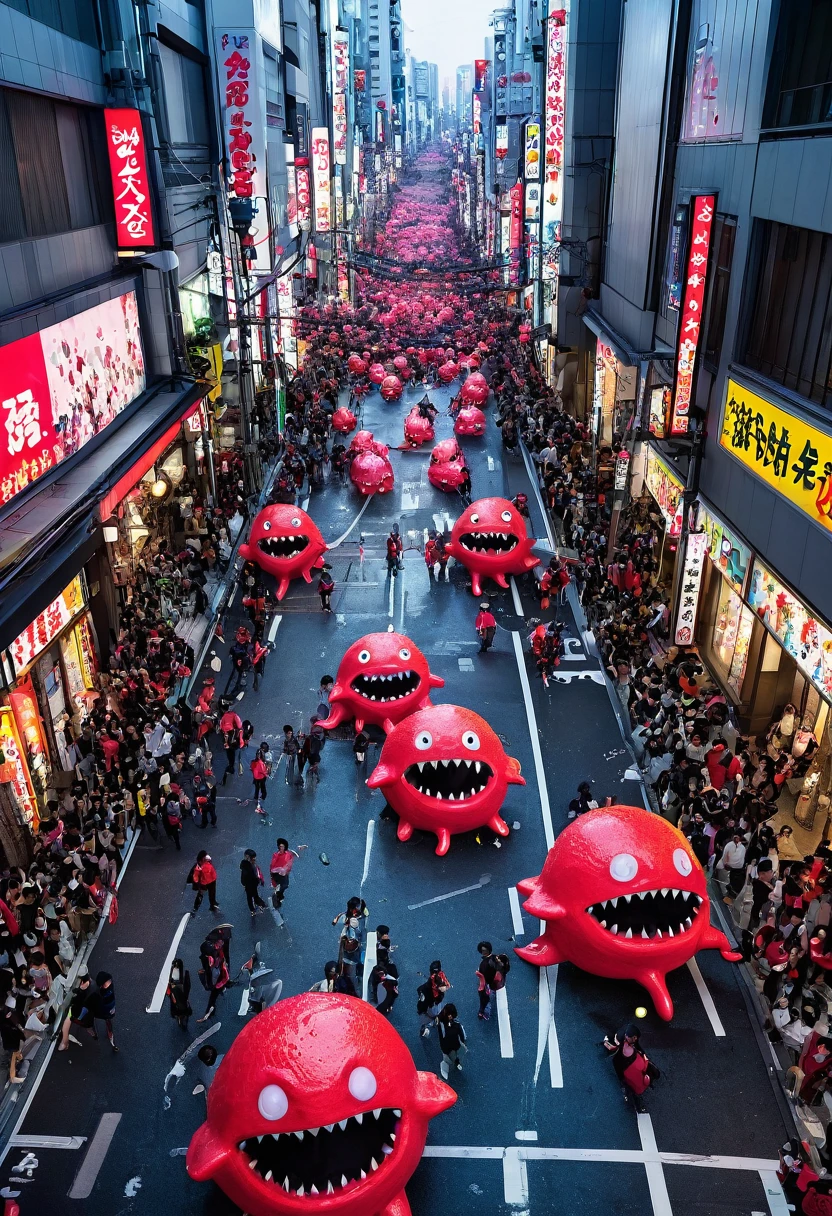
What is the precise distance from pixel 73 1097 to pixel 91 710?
828 centimetres

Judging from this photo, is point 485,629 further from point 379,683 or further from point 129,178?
point 129,178

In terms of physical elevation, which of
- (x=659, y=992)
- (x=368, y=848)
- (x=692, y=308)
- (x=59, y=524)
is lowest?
(x=368, y=848)

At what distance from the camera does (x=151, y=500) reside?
2491cm

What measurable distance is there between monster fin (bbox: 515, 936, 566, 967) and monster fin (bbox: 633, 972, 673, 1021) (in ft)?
3.91

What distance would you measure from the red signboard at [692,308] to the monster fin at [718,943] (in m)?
10.6

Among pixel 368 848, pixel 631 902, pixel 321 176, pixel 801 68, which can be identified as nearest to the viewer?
pixel 631 902

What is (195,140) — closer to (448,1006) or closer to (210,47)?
(210,47)

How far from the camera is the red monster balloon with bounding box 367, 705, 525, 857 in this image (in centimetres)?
1553

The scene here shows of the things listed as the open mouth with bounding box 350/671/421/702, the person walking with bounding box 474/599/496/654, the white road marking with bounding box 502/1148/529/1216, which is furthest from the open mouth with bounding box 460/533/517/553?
the white road marking with bounding box 502/1148/529/1216

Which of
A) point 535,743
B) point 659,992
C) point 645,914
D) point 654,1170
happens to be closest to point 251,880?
point 645,914

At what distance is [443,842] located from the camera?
15.9 meters

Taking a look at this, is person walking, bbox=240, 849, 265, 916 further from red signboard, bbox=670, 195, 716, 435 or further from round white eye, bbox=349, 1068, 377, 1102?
red signboard, bbox=670, 195, 716, 435

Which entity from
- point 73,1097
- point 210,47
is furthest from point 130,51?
point 73,1097

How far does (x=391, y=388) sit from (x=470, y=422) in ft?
25.2
